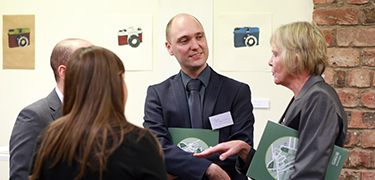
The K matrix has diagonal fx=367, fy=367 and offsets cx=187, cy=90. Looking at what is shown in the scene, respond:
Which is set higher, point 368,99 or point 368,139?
point 368,99

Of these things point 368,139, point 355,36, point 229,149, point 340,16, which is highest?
point 340,16

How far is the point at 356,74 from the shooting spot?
2.67 meters

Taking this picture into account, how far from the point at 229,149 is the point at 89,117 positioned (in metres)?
0.75

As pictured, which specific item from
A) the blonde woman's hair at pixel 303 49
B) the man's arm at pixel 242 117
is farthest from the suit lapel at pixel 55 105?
the blonde woman's hair at pixel 303 49

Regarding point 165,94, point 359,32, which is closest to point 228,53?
point 359,32

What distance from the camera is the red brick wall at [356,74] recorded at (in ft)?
8.71

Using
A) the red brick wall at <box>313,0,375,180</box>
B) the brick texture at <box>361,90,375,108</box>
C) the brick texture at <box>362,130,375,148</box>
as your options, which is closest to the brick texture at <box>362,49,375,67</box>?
the red brick wall at <box>313,0,375,180</box>

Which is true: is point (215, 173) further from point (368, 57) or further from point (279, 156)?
point (368, 57)

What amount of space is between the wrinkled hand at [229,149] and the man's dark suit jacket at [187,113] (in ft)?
0.21

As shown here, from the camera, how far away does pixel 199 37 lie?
Answer: 1886 mm

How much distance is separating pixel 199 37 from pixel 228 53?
3.64 ft

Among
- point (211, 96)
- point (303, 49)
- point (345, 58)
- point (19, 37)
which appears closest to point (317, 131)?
point (303, 49)

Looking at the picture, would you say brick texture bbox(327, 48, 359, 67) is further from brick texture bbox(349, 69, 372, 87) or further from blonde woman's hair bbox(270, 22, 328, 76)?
blonde woman's hair bbox(270, 22, 328, 76)

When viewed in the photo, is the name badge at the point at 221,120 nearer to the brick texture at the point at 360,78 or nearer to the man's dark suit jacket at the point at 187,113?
the man's dark suit jacket at the point at 187,113
